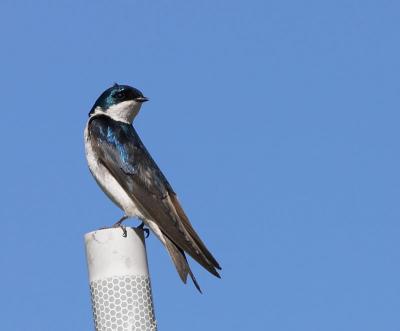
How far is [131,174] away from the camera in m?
5.13

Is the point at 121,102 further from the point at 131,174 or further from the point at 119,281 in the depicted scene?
the point at 119,281

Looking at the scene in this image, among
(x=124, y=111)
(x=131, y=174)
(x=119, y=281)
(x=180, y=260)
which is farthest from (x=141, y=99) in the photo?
(x=119, y=281)

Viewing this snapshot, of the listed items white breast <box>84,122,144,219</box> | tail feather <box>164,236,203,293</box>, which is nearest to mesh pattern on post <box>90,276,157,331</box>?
tail feather <box>164,236,203,293</box>

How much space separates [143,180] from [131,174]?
79 mm

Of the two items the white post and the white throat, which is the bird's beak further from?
the white post

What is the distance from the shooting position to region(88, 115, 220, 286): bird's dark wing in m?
4.59

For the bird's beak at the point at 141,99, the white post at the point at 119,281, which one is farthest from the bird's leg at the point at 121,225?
the bird's beak at the point at 141,99

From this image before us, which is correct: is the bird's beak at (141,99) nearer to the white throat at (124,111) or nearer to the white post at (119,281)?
the white throat at (124,111)

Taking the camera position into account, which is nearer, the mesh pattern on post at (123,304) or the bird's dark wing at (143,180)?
the mesh pattern on post at (123,304)

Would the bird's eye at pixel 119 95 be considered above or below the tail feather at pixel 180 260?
above

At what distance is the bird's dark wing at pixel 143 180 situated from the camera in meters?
4.59

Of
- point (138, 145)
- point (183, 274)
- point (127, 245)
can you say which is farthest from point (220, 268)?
point (138, 145)

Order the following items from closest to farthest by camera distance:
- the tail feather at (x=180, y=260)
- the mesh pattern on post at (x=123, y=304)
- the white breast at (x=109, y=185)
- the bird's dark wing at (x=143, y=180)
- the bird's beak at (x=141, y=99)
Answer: the mesh pattern on post at (x=123, y=304)
the tail feather at (x=180, y=260)
the bird's dark wing at (x=143, y=180)
the white breast at (x=109, y=185)
the bird's beak at (x=141, y=99)

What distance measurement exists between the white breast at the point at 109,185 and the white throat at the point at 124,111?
0.36 metres
